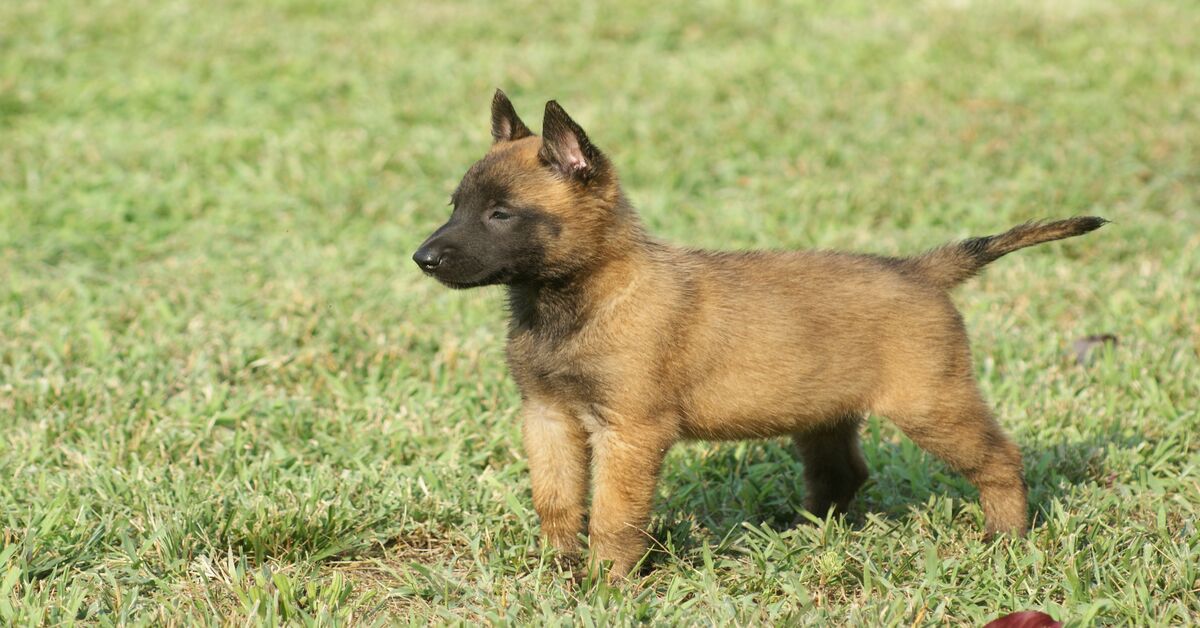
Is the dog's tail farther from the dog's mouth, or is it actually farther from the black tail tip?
the dog's mouth

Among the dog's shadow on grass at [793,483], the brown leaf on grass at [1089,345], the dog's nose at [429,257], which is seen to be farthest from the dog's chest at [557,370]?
the brown leaf on grass at [1089,345]

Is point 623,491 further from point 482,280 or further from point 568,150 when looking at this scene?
point 568,150

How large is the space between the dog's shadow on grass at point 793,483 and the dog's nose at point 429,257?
1.27 meters

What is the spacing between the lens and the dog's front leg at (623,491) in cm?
412

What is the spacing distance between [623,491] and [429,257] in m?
0.96

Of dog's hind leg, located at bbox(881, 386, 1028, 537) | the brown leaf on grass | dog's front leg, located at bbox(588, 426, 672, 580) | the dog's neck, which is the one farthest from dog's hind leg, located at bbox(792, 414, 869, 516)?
the brown leaf on grass

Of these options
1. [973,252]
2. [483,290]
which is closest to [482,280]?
[973,252]

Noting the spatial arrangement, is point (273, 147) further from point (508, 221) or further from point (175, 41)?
point (508, 221)

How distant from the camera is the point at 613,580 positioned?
13.8 feet

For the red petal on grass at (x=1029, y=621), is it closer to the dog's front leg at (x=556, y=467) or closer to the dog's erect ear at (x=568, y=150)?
the dog's front leg at (x=556, y=467)

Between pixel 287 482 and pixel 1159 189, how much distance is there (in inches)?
249

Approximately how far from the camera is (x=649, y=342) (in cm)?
421

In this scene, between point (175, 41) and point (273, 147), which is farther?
point (175, 41)

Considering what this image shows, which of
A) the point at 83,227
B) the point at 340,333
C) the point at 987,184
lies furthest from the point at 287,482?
the point at 987,184
